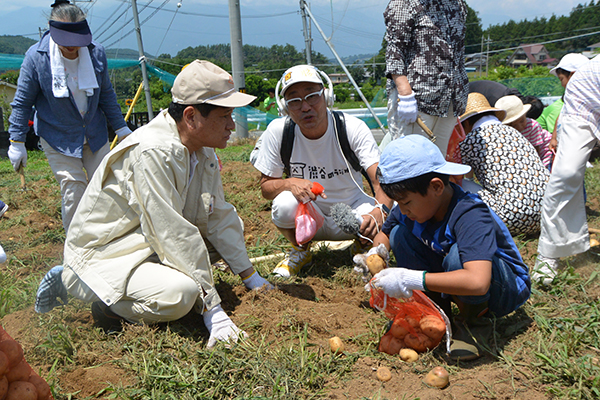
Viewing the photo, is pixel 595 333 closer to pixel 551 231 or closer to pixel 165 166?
pixel 551 231

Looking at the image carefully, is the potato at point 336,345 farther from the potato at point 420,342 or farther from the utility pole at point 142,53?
the utility pole at point 142,53

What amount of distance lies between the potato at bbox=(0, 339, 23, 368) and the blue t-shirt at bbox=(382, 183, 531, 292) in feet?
5.49

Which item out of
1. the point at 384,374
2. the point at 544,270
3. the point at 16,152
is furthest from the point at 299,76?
the point at 16,152

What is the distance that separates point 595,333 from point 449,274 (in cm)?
90

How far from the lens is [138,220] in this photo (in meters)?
2.39

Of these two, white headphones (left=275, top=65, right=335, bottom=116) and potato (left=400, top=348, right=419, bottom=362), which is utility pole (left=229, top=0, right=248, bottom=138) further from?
potato (left=400, top=348, right=419, bottom=362)

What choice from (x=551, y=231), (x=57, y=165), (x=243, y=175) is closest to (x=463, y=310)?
(x=551, y=231)

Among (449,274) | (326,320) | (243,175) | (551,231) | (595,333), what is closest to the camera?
(449,274)

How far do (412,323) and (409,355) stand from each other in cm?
14

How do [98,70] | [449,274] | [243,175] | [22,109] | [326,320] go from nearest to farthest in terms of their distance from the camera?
1. [449,274]
2. [326,320]
3. [22,109]
4. [98,70]
5. [243,175]

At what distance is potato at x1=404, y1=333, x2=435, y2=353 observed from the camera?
2.14 meters

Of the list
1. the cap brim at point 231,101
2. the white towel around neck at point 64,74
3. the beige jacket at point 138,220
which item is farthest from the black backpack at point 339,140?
the white towel around neck at point 64,74

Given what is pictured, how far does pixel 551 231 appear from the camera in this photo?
2.97 meters

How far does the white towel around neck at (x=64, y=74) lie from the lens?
11.4ft
